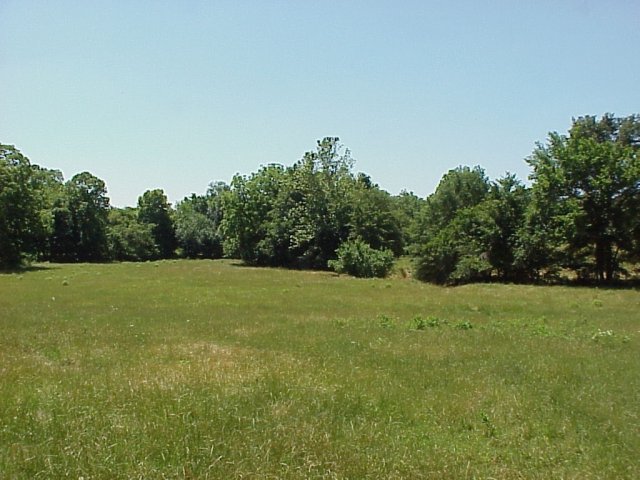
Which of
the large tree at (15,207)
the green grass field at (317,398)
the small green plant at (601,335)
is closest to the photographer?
the green grass field at (317,398)

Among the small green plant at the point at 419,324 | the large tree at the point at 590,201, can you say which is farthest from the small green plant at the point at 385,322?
the large tree at the point at 590,201

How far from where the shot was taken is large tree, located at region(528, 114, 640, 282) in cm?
4653

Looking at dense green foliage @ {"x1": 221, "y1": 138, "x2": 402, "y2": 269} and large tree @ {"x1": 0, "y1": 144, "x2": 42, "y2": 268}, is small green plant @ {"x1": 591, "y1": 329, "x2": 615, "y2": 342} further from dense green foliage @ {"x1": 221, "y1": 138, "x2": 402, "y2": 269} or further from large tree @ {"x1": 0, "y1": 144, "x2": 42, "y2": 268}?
large tree @ {"x1": 0, "y1": 144, "x2": 42, "y2": 268}

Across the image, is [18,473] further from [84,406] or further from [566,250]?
[566,250]

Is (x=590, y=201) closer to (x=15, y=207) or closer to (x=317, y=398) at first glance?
(x=317, y=398)

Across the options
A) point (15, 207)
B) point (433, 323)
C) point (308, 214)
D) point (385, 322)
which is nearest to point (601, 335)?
point (433, 323)

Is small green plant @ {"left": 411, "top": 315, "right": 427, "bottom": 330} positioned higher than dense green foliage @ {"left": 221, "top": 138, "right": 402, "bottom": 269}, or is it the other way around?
dense green foliage @ {"left": 221, "top": 138, "right": 402, "bottom": 269}

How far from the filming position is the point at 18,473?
21.0ft

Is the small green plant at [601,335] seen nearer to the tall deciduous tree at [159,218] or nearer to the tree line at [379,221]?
the tree line at [379,221]

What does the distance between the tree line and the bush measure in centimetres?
15

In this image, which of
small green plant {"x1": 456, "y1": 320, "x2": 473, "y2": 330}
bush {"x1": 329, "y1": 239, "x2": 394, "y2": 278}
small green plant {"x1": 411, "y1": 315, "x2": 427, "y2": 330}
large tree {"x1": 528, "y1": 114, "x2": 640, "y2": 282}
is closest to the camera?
small green plant {"x1": 456, "y1": 320, "x2": 473, "y2": 330}

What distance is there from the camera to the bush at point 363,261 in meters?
62.0

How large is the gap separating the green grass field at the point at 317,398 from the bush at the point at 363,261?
3808cm

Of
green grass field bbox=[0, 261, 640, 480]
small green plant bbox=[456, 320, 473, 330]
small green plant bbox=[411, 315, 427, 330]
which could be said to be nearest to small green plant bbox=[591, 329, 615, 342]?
green grass field bbox=[0, 261, 640, 480]
